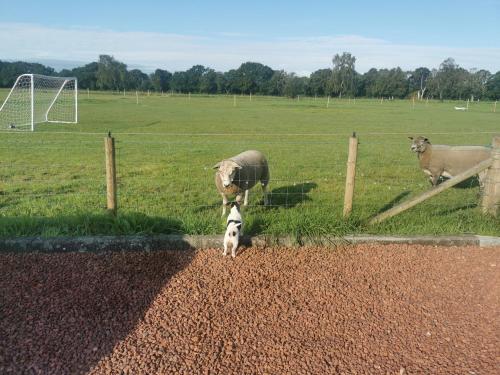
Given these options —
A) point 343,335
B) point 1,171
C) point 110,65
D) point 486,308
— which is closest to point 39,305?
point 343,335

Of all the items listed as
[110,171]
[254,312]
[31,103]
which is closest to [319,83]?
[31,103]

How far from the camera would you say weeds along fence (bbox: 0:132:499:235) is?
6734 millimetres

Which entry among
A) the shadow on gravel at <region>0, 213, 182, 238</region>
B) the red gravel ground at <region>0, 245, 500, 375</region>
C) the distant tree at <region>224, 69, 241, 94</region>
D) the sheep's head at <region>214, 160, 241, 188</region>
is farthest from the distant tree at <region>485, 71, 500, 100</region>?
the shadow on gravel at <region>0, 213, 182, 238</region>

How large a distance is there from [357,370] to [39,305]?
3394 mm

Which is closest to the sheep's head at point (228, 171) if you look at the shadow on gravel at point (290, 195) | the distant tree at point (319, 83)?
the shadow on gravel at point (290, 195)

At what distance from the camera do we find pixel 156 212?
7.83 m

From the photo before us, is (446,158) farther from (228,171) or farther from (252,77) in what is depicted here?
(252,77)

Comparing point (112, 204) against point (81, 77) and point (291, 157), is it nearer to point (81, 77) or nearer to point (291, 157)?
point (291, 157)

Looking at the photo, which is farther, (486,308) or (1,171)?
(1,171)

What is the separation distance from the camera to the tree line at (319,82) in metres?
102

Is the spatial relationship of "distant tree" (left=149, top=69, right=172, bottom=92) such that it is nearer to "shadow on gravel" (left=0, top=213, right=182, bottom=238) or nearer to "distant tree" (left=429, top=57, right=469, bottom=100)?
"distant tree" (left=429, top=57, right=469, bottom=100)

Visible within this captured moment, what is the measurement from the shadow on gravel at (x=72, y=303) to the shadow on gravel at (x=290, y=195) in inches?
130

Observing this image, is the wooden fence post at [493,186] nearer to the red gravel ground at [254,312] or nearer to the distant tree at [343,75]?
the red gravel ground at [254,312]

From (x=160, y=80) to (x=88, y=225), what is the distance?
117 meters
